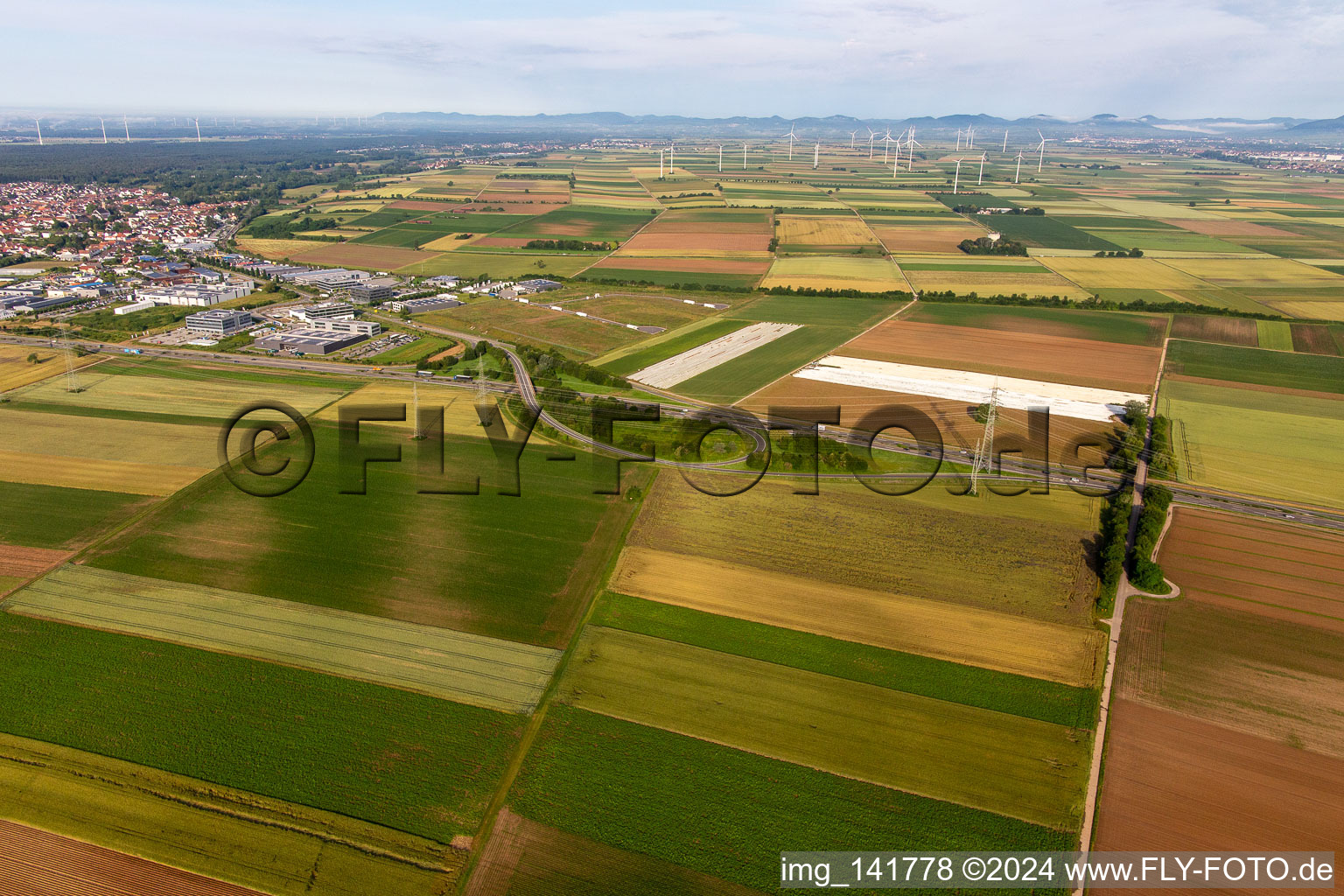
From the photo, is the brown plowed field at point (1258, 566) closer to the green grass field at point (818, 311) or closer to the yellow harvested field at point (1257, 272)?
the green grass field at point (818, 311)

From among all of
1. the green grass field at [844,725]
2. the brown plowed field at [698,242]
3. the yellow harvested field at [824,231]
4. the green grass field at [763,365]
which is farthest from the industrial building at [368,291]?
the green grass field at [844,725]

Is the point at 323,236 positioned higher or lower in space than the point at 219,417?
higher

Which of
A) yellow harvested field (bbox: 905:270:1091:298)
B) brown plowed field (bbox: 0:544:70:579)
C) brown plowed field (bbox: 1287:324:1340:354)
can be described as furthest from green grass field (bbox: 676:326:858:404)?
brown plowed field (bbox: 1287:324:1340:354)

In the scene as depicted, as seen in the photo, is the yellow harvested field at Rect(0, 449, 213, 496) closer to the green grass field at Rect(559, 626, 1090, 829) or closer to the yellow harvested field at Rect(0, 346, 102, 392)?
the yellow harvested field at Rect(0, 346, 102, 392)

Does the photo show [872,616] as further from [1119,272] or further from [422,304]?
[1119,272]

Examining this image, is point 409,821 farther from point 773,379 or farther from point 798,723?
point 773,379

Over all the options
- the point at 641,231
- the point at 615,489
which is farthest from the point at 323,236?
the point at 615,489
